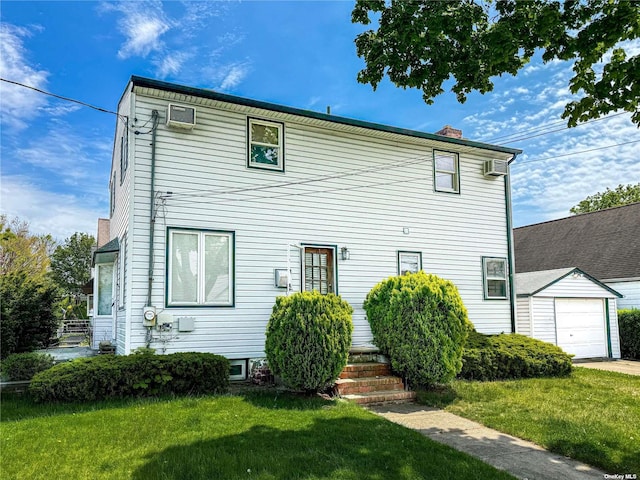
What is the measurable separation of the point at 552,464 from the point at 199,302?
631 cm

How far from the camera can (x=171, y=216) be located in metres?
8.79

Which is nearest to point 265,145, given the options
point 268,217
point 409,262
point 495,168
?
point 268,217

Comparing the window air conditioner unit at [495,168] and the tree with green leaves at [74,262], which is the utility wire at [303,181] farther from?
the tree with green leaves at [74,262]

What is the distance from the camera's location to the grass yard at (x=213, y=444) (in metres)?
4.34

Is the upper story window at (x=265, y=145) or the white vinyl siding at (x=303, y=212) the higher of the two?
the upper story window at (x=265, y=145)

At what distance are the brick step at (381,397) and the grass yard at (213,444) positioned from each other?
0.90 metres

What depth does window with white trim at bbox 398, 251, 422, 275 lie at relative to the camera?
11.1m

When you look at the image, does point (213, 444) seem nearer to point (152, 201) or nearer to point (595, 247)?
point (152, 201)

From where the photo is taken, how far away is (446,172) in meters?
12.0

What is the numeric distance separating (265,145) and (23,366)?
6.06 m

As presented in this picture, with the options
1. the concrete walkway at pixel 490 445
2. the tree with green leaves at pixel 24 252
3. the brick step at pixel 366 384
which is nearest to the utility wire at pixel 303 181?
the brick step at pixel 366 384

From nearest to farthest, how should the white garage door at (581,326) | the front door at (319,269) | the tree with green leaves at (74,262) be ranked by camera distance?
the front door at (319,269)
the white garage door at (581,326)
the tree with green leaves at (74,262)

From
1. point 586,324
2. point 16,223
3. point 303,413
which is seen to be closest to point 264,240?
point 303,413

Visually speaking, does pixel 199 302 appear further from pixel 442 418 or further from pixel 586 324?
pixel 586 324
